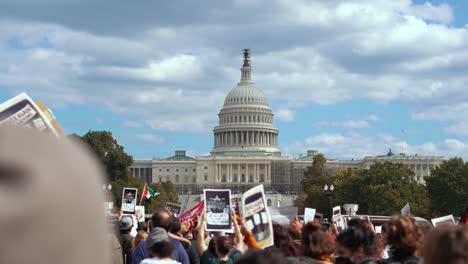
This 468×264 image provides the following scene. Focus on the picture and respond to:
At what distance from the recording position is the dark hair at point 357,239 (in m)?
6.82

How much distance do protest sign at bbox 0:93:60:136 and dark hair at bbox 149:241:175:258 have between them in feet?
17.7

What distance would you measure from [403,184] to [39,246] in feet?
321

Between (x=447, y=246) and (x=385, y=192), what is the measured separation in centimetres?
9249

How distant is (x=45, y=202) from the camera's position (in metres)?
1.31

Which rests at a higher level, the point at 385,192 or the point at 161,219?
the point at 385,192

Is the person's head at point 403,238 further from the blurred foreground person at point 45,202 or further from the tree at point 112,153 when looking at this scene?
the tree at point 112,153

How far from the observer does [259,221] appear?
7.22 m

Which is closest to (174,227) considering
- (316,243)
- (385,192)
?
(316,243)

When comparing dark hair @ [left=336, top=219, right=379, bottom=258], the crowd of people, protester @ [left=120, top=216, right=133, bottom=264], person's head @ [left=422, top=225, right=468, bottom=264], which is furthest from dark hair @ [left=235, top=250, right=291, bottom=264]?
protester @ [left=120, top=216, right=133, bottom=264]

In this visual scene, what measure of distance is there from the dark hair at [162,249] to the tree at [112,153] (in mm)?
91886

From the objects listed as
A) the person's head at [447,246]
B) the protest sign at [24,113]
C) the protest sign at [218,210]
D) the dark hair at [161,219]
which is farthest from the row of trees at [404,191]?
the protest sign at [24,113]

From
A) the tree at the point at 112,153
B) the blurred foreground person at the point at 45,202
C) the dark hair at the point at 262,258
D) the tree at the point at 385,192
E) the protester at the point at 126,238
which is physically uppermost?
the tree at the point at 112,153

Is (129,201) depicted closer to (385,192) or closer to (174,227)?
(174,227)

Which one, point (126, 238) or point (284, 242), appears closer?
point (284, 242)
